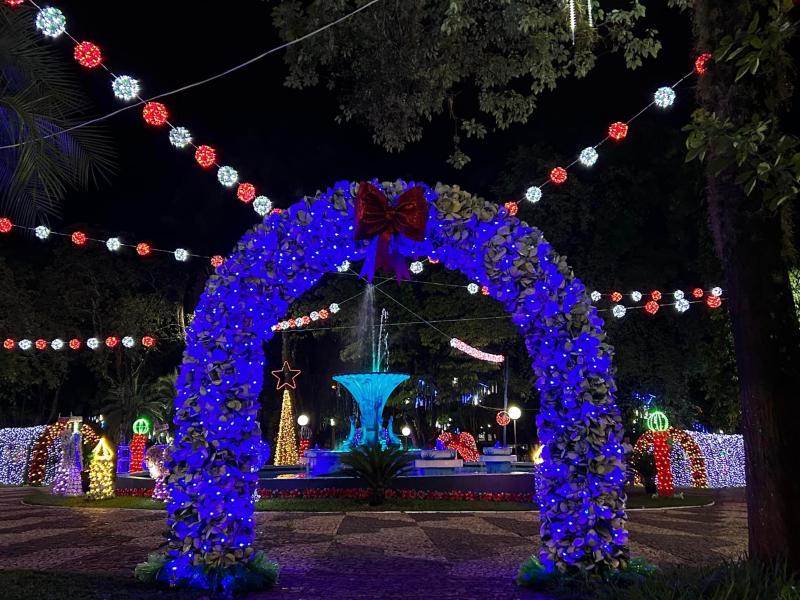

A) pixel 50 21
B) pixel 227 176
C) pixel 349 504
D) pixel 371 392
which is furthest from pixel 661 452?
pixel 50 21

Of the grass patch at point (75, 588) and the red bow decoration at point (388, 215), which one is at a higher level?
the red bow decoration at point (388, 215)

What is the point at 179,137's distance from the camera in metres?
8.70

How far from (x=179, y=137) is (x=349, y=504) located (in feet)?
27.2

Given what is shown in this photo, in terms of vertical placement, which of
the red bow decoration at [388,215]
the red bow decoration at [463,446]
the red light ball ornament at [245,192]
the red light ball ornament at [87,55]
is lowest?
the red bow decoration at [463,446]

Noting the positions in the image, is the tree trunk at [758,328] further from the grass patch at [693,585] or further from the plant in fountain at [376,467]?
the plant in fountain at [376,467]

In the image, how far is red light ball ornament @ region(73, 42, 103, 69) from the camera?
7.23 m

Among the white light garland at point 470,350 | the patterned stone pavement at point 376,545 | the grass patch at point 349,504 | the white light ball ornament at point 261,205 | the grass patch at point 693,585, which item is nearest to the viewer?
the grass patch at point 693,585

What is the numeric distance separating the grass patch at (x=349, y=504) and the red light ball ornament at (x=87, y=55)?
8.92m

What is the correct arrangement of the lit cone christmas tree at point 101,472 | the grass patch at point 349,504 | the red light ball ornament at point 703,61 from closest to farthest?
1. the red light ball ornament at point 703,61
2. the grass patch at point 349,504
3. the lit cone christmas tree at point 101,472

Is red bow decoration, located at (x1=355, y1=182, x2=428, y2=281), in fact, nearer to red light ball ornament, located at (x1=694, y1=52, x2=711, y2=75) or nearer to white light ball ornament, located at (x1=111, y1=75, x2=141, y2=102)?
red light ball ornament, located at (x1=694, y1=52, x2=711, y2=75)

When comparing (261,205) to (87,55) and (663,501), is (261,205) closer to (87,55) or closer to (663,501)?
(87,55)

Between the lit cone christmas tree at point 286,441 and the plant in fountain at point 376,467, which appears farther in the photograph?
the lit cone christmas tree at point 286,441

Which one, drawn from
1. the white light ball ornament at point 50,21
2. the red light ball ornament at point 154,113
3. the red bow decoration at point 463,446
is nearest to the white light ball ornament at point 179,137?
the red light ball ornament at point 154,113

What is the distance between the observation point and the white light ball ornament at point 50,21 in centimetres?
627
